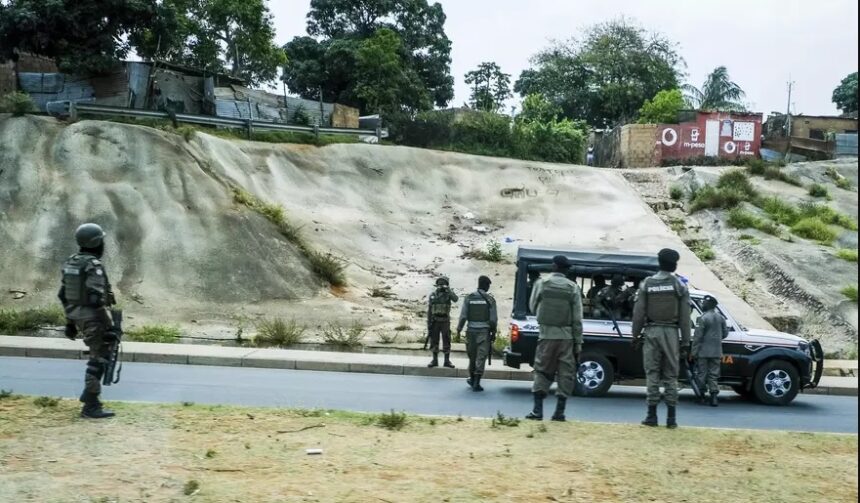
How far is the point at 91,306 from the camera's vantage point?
839 centimetres

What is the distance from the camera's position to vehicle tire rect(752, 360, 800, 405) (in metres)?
13.0

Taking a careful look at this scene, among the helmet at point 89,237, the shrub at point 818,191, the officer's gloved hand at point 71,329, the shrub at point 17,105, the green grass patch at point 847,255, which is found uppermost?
the shrub at point 17,105

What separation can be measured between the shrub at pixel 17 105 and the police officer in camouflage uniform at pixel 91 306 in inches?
876

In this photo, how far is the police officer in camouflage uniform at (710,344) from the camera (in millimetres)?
12461

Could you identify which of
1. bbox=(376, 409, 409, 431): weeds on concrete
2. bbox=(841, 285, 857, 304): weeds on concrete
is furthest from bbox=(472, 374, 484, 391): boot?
bbox=(841, 285, 857, 304): weeds on concrete

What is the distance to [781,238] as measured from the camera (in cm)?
2878

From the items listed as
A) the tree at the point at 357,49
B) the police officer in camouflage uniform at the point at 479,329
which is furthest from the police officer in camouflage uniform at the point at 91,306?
the tree at the point at 357,49

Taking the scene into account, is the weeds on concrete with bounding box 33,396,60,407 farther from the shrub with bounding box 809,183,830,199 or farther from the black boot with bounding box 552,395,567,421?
the shrub with bounding box 809,183,830,199

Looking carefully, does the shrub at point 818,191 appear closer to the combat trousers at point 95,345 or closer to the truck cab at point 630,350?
the truck cab at point 630,350

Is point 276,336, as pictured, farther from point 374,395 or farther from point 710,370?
point 710,370

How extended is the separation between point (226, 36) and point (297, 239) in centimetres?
2423

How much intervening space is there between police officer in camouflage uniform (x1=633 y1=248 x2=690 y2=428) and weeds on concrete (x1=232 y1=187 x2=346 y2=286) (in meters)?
15.3

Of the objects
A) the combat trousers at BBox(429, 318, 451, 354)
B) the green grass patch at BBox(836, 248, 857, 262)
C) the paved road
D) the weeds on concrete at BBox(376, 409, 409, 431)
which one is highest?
the green grass patch at BBox(836, 248, 857, 262)

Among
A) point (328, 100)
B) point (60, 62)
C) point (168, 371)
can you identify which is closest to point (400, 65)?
point (328, 100)
